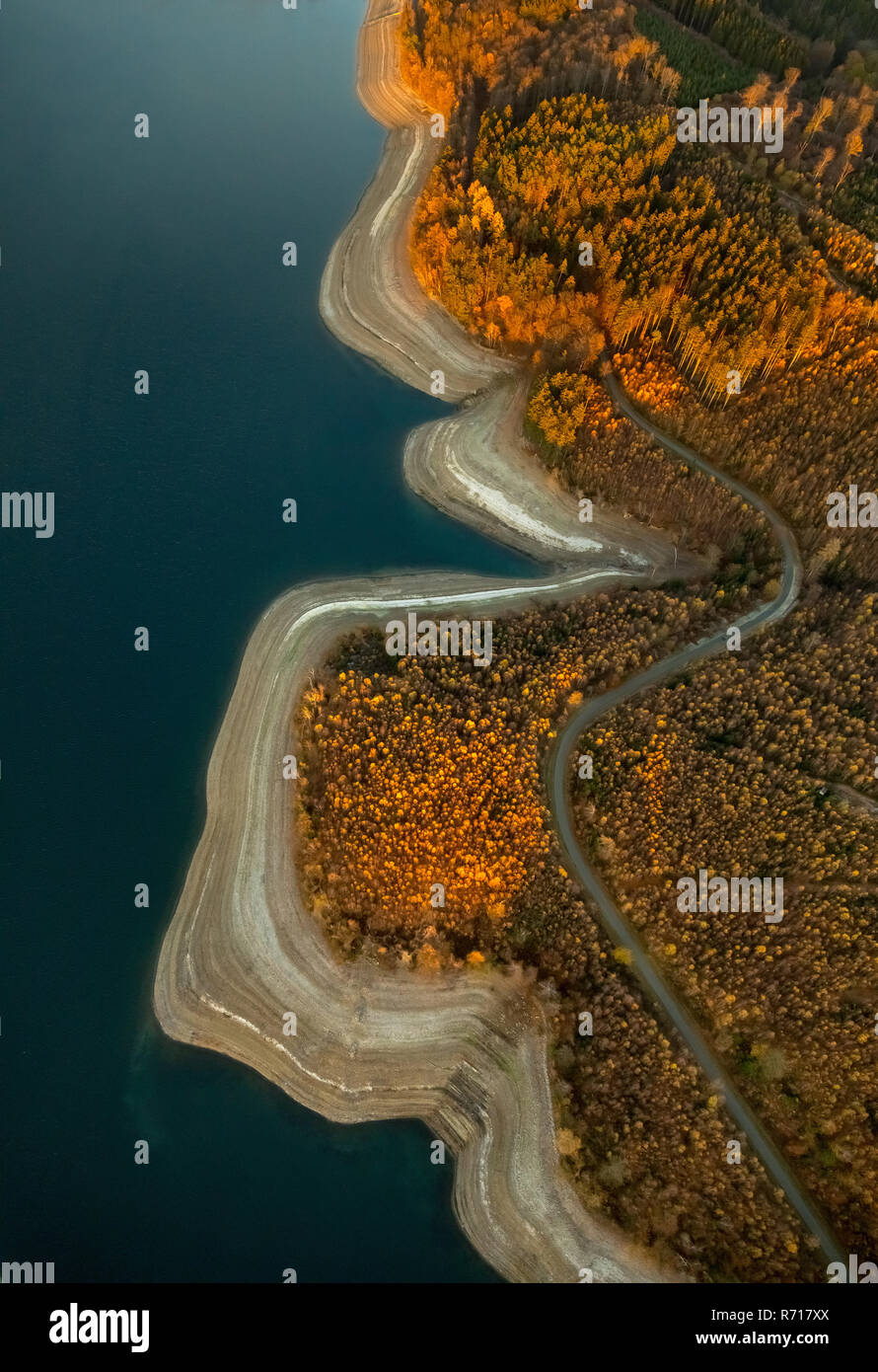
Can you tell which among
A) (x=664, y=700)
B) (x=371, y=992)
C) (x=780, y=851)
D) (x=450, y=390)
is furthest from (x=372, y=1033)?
(x=450, y=390)

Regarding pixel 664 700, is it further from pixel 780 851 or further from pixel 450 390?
pixel 450 390

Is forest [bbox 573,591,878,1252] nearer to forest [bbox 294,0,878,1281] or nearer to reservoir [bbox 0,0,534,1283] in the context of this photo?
forest [bbox 294,0,878,1281]

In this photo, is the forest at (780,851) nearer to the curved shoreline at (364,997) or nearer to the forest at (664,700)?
the forest at (664,700)

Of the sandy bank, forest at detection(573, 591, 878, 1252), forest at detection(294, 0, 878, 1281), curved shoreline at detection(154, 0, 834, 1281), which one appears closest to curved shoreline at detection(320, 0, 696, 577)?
curved shoreline at detection(154, 0, 834, 1281)

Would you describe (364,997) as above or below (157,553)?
below

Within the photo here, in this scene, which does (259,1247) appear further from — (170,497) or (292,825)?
(170,497)

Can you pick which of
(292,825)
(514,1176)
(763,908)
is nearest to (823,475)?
(763,908)
